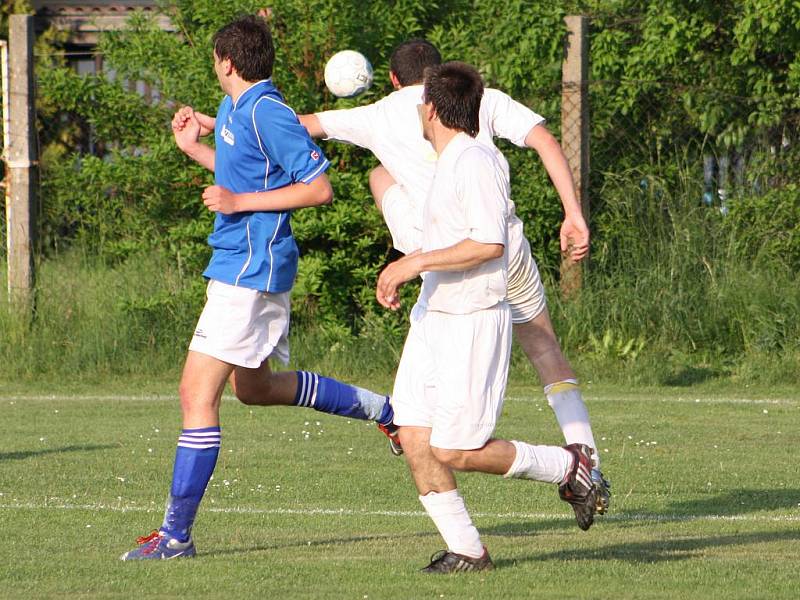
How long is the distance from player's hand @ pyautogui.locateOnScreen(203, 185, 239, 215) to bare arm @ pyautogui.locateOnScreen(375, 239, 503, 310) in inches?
37.7

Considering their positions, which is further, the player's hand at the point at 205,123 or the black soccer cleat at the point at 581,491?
the player's hand at the point at 205,123

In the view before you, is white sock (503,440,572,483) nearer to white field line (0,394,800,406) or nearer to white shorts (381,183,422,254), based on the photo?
white shorts (381,183,422,254)

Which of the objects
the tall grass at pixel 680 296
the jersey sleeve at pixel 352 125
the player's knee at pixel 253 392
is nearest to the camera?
the player's knee at pixel 253 392

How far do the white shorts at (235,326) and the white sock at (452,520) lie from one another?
41.0 inches

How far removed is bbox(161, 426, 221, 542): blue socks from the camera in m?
6.36

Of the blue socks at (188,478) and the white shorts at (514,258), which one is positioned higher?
the white shorts at (514,258)

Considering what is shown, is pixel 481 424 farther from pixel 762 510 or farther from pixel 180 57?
pixel 180 57

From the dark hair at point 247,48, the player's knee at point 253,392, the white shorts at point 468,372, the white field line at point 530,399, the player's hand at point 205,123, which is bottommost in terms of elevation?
the white field line at point 530,399

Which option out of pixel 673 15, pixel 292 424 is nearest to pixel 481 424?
pixel 292 424

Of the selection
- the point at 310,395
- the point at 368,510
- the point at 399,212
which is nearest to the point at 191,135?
the point at 399,212

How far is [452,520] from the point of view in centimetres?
593

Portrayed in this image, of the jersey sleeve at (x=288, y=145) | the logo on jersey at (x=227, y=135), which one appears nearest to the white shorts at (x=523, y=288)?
the jersey sleeve at (x=288, y=145)

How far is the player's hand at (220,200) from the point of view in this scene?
6340 mm

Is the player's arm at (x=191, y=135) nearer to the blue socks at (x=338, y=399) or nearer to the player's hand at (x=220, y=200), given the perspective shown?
the player's hand at (x=220, y=200)
